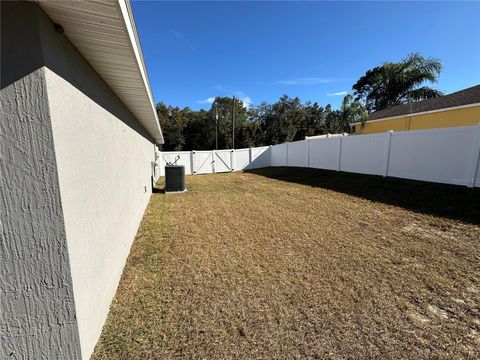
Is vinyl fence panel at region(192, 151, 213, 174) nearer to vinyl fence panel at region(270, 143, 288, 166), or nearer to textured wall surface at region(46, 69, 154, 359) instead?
vinyl fence panel at region(270, 143, 288, 166)

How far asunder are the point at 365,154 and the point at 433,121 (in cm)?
672

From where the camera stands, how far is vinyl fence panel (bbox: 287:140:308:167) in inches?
612

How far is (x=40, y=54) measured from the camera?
1.43 meters

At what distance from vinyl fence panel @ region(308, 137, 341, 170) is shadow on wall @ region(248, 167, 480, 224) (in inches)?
106

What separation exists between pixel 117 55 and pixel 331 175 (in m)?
10.8

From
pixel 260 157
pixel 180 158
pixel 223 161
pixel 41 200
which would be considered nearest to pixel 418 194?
pixel 41 200

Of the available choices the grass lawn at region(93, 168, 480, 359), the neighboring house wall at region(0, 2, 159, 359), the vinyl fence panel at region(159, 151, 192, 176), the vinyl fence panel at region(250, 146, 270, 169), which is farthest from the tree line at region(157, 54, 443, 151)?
the neighboring house wall at region(0, 2, 159, 359)

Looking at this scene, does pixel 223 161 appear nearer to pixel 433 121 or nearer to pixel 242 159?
pixel 242 159

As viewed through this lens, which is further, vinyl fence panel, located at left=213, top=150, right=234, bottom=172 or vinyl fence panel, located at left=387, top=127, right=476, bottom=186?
vinyl fence panel, located at left=213, top=150, right=234, bottom=172

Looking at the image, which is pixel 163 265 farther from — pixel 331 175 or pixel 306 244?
pixel 331 175

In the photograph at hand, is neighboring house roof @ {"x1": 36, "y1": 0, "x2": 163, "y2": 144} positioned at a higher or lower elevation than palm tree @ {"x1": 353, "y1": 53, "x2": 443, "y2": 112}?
lower

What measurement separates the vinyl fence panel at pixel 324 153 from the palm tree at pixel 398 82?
1467cm

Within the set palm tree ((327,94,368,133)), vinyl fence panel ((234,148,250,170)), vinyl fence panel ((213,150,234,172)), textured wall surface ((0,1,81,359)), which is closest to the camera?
textured wall surface ((0,1,81,359))

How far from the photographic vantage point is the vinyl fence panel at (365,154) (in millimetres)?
9258
